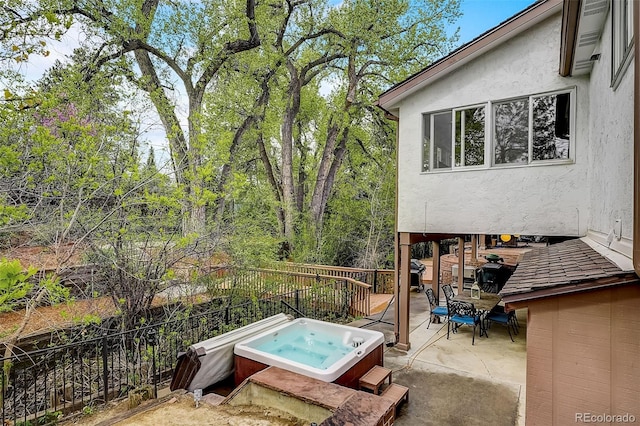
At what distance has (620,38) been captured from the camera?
3.39 meters

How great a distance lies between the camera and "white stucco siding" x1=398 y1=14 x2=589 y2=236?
5.84 metres

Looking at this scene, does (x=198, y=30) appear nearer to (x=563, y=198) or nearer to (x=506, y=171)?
(x=506, y=171)

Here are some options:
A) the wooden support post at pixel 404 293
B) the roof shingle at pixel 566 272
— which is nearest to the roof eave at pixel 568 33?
the roof shingle at pixel 566 272

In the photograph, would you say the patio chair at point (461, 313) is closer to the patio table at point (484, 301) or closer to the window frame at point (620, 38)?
the patio table at point (484, 301)

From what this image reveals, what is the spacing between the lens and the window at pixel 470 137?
6695 mm

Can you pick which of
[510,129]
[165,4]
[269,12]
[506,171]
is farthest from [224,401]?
[269,12]

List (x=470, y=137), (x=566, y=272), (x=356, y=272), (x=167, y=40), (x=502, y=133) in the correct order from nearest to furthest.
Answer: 1. (x=566, y=272)
2. (x=502, y=133)
3. (x=470, y=137)
4. (x=356, y=272)
5. (x=167, y=40)

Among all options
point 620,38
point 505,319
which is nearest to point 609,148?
point 620,38

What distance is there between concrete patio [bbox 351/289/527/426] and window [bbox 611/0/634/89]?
4.51 m

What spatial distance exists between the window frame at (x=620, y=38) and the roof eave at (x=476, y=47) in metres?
2.45

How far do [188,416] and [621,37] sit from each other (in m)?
6.52

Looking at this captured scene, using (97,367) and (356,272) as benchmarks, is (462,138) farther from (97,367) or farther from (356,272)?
(97,367)

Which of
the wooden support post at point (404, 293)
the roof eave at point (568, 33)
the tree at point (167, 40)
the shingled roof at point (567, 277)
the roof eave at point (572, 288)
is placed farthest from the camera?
the tree at point (167, 40)

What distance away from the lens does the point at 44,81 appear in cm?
905
